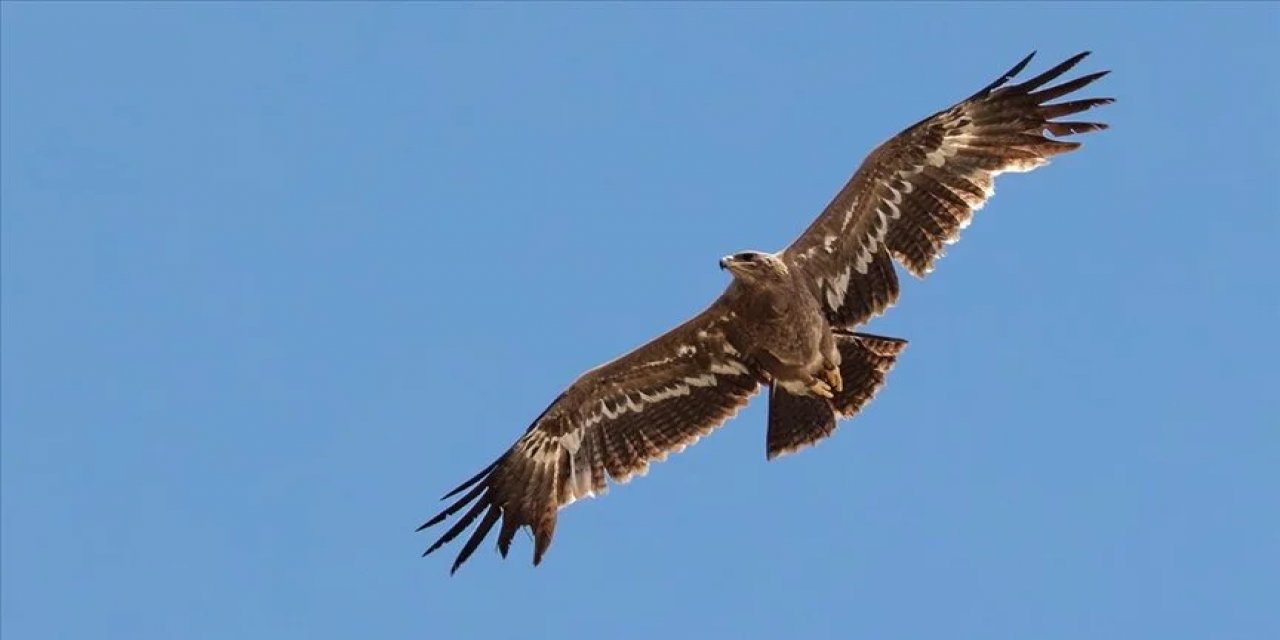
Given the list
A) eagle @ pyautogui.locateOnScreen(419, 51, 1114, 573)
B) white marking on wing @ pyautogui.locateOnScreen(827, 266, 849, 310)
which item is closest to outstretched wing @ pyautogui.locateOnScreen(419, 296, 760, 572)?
eagle @ pyautogui.locateOnScreen(419, 51, 1114, 573)

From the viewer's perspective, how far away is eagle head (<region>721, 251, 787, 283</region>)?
2033cm

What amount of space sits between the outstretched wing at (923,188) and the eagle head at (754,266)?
1.49 feet

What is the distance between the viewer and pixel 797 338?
2062cm

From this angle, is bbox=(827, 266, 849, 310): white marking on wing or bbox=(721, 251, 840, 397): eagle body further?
bbox=(827, 266, 849, 310): white marking on wing

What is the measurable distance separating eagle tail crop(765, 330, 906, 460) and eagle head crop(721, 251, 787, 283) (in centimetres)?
93

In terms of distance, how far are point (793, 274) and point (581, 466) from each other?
2.64 meters

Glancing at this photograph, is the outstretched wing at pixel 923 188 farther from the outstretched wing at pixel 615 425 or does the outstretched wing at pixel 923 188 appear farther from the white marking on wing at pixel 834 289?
the outstretched wing at pixel 615 425

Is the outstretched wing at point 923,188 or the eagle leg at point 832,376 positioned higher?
the outstretched wing at point 923,188

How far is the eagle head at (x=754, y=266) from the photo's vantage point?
2033 cm

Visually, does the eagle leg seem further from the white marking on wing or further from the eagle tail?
the white marking on wing

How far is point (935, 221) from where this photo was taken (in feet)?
68.0

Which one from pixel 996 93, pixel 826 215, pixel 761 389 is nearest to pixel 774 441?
pixel 761 389

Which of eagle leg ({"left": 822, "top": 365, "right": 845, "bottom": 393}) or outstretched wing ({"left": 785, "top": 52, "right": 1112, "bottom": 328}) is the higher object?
outstretched wing ({"left": 785, "top": 52, "right": 1112, "bottom": 328})

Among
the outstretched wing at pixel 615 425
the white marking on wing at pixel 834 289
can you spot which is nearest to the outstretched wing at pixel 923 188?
the white marking on wing at pixel 834 289
